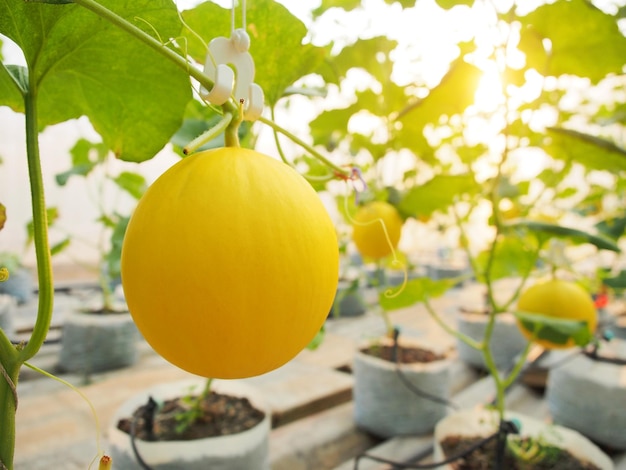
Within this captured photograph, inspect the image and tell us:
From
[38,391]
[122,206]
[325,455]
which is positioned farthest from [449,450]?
[122,206]

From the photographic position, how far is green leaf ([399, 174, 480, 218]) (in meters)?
0.62

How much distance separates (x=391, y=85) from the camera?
823 mm

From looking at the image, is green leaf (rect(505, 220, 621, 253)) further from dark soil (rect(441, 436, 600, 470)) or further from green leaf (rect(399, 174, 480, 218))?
dark soil (rect(441, 436, 600, 470))

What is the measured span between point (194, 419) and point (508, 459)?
1.53 feet

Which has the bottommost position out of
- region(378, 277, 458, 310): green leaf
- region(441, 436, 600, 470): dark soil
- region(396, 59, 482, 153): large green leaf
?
region(441, 436, 600, 470): dark soil

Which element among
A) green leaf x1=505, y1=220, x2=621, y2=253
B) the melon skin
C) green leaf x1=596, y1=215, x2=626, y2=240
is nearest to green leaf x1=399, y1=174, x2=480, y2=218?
green leaf x1=505, y1=220, x2=621, y2=253

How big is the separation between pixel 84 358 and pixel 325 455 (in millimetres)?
700

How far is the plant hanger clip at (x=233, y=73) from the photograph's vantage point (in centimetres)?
19

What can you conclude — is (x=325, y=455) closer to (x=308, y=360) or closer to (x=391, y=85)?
(x=308, y=360)

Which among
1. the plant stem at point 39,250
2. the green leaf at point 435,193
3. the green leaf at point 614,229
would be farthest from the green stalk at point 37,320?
the green leaf at point 614,229

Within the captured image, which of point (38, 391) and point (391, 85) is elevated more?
point (391, 85)

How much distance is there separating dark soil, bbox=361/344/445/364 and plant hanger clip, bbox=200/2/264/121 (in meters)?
0.89

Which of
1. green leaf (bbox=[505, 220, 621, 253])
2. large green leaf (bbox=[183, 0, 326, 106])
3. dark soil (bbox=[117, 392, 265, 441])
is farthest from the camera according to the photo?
dark soil (bbox=[117, 392, 265, 441])

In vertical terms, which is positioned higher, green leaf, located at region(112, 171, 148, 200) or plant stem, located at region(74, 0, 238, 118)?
plant stem, located at region(74, 0, 238, 118)
